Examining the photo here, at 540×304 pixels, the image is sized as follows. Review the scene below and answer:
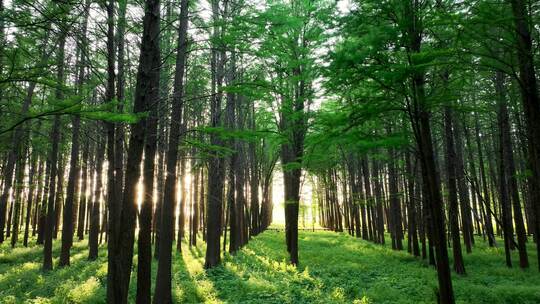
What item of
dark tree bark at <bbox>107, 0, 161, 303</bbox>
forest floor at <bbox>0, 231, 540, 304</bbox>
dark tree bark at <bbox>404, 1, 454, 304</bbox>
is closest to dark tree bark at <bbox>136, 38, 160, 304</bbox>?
dark tree bark at <bbox>107, 0, 161, 303</bbox>

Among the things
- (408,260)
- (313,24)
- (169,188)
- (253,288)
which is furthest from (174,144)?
(408,260)

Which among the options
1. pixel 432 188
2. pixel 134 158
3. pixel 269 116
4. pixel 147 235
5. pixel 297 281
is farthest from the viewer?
pixel 269 116

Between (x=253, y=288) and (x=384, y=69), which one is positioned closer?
(x=384, y=69)

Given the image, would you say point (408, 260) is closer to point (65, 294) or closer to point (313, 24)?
point (313, 24)

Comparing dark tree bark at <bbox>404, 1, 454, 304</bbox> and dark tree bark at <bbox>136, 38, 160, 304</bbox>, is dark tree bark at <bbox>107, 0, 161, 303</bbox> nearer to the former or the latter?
dark tree bark at <bbox>136, 38, 160, 304</bbox>

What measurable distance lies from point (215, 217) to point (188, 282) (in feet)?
11.3

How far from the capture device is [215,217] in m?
15.2

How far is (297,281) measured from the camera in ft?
41.1

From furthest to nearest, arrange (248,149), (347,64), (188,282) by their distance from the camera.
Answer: (248,149)
(188,282)
(347,64)

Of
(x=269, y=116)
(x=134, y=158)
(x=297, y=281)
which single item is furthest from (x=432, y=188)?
(x=269, y=116)

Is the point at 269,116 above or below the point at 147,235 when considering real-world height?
above

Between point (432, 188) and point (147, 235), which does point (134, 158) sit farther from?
point (432, 188)

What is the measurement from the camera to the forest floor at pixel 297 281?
10156 mm

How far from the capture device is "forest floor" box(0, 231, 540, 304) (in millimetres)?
10156
